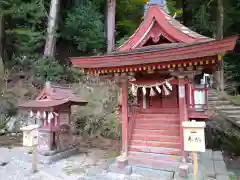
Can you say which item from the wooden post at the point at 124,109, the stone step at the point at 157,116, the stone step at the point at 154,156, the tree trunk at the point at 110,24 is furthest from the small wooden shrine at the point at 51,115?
the tree trunk at the point at 110,24

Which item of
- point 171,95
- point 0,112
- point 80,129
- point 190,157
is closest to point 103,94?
point 80,129

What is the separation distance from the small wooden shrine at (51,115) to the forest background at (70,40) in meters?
3.31

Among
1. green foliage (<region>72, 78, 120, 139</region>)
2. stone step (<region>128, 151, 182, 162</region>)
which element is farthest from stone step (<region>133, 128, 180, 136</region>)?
green foliage (<region>72, 78, 120, 139</region>)

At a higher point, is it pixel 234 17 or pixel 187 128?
pixel 234 17

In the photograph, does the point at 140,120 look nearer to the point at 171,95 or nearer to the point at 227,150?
the point at 171,95

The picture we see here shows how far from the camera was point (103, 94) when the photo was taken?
1215cm

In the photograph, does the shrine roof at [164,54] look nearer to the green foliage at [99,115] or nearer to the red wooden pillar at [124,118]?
the red wooden pillar at [124,118]

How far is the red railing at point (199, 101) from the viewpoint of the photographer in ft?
17.6

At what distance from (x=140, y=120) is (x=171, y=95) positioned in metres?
1.16

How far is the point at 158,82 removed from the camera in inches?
212

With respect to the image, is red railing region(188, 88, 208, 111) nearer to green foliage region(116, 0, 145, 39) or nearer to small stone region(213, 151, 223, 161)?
small stone region(213, 151, 223, 161)

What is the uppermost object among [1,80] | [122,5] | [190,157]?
[122,5]

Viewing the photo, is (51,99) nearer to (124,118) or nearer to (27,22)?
(124,118)

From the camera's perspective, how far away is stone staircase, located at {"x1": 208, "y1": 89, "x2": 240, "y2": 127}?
7.85 m
